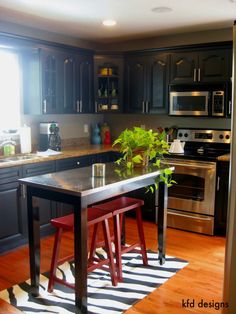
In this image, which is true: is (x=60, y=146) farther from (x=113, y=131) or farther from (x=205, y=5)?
(x=205, y=5)

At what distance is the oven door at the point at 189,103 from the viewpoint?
4.29m

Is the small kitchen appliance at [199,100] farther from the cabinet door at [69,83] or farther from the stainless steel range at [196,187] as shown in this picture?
the cabinet door at [69,83]

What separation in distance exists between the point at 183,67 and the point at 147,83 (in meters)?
0.55

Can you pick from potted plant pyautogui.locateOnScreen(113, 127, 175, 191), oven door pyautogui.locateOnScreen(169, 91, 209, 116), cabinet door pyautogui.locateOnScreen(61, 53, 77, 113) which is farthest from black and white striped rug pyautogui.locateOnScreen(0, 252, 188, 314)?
cabinet door pyautogui.locateOnScreen(61, 53, 77, 113)

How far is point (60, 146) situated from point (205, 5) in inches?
93.0

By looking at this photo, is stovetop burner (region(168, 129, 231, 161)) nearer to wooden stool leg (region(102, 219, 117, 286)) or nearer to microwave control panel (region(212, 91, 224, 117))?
microwave control panel (region(212, 91, 224, 117))

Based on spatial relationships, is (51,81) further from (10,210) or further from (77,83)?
(10,210)

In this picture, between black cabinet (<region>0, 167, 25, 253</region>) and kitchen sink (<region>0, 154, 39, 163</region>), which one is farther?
kitchen sink (<region>0, 154, 39, 163</region>)

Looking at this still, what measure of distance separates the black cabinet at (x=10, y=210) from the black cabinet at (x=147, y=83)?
79.2 inches

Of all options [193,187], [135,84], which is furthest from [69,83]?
[193,187]

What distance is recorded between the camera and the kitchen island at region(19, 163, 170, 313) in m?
2.27

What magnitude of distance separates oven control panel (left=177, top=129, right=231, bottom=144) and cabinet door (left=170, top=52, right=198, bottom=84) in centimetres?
68

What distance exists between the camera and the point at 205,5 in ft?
11.2

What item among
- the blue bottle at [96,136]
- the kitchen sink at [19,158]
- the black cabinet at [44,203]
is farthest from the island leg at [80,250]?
the blue bottle at [96,136]
